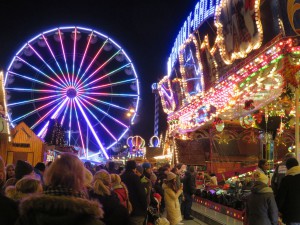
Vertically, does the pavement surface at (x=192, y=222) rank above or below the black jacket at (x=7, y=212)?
below

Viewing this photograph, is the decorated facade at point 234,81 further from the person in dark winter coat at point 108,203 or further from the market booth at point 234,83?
the person in dark winter coat at point 108,203

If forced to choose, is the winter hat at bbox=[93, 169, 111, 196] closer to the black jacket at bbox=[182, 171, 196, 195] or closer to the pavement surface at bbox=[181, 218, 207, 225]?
the pavement surface at bbox=[181, 218, 207, 225]

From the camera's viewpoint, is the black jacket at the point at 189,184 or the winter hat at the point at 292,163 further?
the black jacket at the point at 189,184

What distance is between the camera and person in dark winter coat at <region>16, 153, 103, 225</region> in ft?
7.52

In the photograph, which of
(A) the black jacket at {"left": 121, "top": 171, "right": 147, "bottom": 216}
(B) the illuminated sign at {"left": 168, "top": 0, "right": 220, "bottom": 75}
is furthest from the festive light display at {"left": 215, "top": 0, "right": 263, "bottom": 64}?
(A) the black jacket at {"left": 121, "top": 171, "right": 147, "bottom": 216}

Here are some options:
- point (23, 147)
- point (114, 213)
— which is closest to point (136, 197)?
point (114, 213)

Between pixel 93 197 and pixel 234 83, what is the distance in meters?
7.31

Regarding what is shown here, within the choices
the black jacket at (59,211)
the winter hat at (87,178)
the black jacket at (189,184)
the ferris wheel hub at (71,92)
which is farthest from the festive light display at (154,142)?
the black jacket at (59,211)

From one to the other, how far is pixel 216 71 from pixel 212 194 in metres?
3.49

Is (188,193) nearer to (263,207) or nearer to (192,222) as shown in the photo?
(192,222)

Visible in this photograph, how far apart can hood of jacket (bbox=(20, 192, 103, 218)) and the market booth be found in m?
5.61

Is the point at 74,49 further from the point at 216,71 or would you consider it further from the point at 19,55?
the point at 216,71

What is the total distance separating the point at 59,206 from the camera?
2.30 meters

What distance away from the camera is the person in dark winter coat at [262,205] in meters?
5.41
